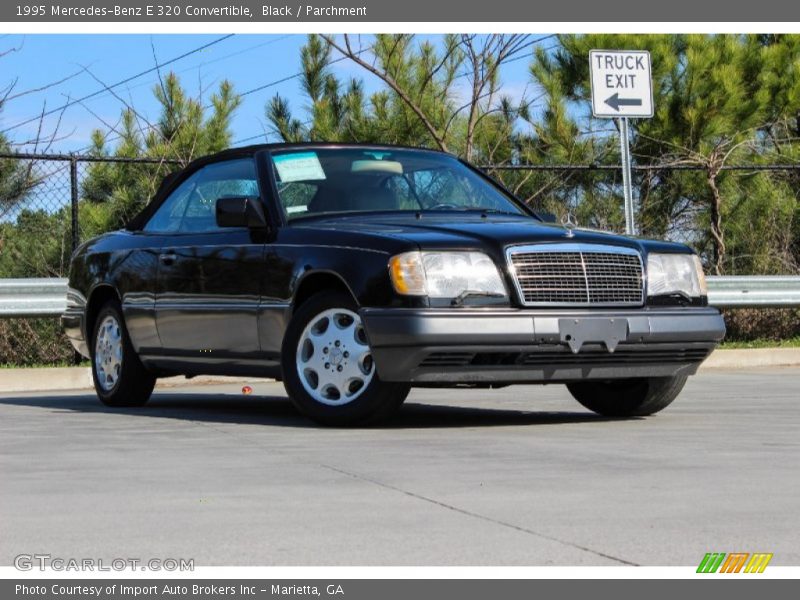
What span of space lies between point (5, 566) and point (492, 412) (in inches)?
226

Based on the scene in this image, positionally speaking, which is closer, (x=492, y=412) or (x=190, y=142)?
(x=492, y=412)

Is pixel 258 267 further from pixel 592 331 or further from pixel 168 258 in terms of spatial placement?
pixel 592 331

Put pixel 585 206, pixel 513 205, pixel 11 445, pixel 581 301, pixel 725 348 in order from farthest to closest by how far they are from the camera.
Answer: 1. pixel 585 206
2. pixel 725 348
3. pixel 513 205
4. pixel 581 301
5. pixel 11 445

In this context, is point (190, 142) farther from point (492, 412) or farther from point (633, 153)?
point (492, 412)

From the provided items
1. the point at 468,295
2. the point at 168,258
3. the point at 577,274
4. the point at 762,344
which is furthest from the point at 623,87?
the point at 468,295

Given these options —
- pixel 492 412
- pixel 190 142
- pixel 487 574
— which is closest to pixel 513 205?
pixel 492 412

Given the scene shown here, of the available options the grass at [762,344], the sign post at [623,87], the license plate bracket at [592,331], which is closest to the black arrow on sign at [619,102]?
the sign post at [623,87]

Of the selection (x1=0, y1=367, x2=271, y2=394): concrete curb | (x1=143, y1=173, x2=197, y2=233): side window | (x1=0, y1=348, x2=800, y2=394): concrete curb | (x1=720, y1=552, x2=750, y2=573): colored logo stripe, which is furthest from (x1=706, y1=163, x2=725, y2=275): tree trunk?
(x1=720, y1=552, x2=750, y2=573): colored logo stripe

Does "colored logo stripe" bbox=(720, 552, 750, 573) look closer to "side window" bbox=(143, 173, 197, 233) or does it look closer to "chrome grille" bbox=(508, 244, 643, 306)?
"chrome grille" bbox=(508, 244, 643, 306)

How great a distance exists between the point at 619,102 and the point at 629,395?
17.6 ft

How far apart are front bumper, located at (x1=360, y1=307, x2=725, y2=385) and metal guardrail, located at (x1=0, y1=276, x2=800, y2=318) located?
5.69 metres

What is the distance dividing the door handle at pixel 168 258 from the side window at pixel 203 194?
0.20 m

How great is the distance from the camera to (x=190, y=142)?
2111cm
